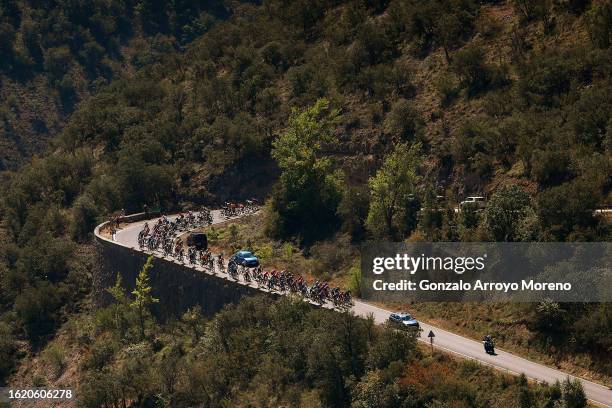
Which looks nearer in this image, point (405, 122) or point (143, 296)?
point (143, 296)

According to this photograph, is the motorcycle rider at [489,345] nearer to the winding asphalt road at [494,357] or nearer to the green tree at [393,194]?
the winding asphalt road at [494,357]

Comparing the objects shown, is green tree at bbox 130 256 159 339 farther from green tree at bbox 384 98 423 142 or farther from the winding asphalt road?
green tree at bbox 384 98 423 142

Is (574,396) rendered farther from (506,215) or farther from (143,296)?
(143,296)

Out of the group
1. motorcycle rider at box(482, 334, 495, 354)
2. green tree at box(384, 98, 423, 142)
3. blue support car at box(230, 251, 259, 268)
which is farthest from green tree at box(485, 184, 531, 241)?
green tree at box(384, 98, 423, 142)

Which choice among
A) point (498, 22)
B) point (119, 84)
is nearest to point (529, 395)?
point (498, 22)

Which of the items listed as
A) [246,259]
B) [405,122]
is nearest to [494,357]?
[246,259]

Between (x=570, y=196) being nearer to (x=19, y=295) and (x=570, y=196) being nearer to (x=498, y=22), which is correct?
(x=498, y=22)
